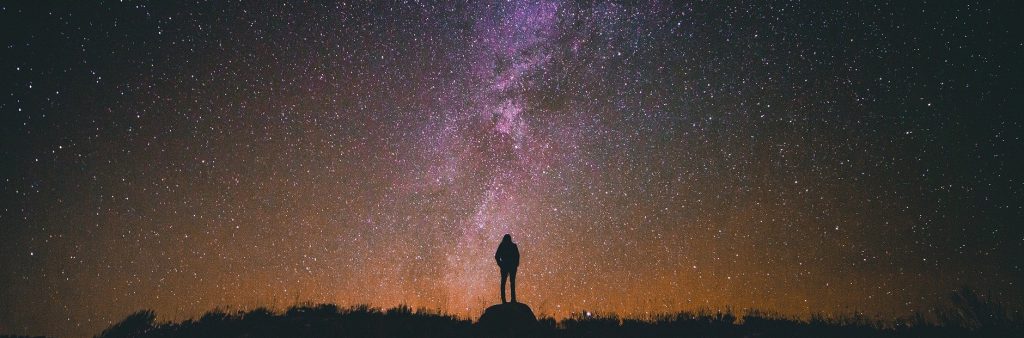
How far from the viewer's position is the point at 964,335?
796 cm

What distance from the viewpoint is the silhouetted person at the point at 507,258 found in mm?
10673

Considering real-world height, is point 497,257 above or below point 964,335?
above

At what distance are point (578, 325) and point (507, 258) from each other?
2.23 m

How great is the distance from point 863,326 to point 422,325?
8169mm

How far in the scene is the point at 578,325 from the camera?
30.4ft

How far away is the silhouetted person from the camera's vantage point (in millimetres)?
10673

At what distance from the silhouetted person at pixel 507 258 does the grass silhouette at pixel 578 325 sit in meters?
1.39

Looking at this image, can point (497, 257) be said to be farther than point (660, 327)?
Yes

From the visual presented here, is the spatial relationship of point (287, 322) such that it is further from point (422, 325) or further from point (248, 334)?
point (422, 325)

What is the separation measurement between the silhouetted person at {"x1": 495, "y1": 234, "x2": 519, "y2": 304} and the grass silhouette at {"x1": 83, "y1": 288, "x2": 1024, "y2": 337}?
1.39m

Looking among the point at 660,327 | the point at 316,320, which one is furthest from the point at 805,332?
the point at 316,320

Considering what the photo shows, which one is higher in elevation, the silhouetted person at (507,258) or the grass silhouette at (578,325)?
the silhouetted person at (507,258)

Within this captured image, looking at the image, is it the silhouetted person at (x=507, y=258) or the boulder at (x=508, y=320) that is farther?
the silhouetted person at (x=507, y=258)

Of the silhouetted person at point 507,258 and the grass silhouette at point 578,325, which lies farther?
the silhouetted person at point 507,258
